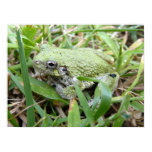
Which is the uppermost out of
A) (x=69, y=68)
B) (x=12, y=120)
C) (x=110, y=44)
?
(x=110, y=44)

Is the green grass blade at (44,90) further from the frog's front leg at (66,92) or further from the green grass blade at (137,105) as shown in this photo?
the green grass blade at (137,105)

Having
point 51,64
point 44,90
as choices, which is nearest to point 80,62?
point 51,64

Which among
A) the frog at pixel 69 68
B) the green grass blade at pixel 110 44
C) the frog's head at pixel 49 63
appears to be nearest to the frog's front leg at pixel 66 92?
the frog at pixel 69 68

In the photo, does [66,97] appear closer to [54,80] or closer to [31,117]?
[54,80]

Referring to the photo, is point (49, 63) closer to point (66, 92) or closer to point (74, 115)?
point (66, 92)

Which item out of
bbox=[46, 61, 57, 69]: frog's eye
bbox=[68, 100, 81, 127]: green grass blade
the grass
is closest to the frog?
bbox=[46, 61, 57, 69]: frog's eye
